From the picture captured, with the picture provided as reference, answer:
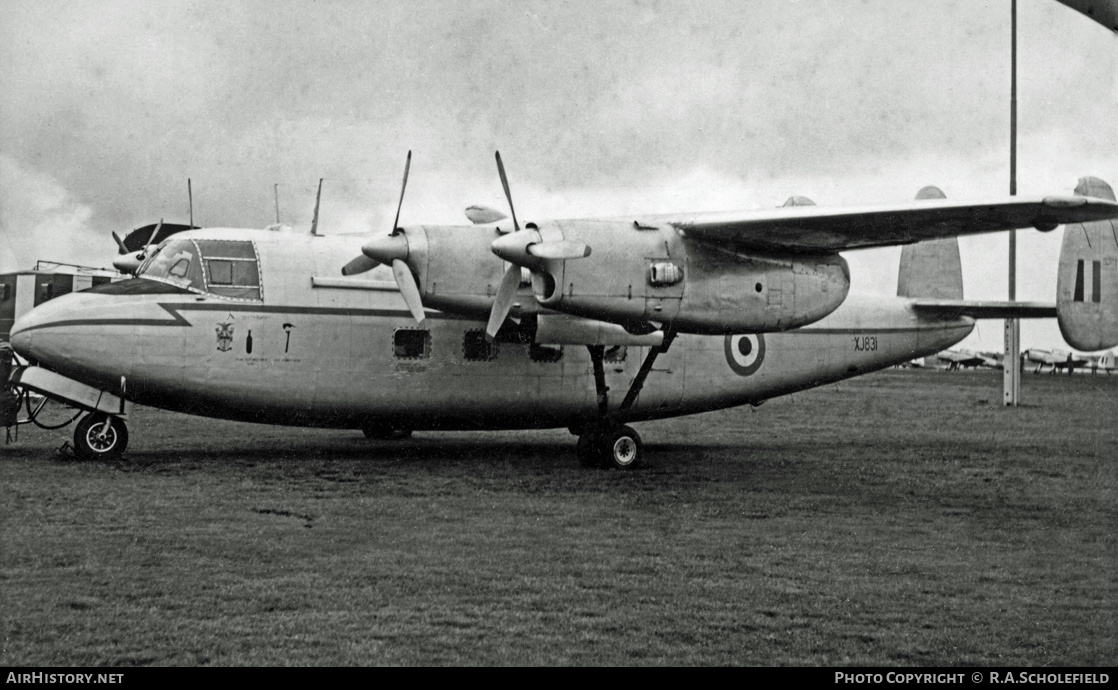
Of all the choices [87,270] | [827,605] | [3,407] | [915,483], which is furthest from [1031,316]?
[87,270]

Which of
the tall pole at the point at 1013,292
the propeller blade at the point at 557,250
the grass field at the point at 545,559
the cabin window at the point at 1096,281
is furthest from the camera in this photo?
the tall pole at the point at 1013,292

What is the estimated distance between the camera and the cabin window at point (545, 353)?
14461 millimetres

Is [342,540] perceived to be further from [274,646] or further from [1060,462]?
[1060,462]

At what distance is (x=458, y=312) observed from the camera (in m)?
12.8

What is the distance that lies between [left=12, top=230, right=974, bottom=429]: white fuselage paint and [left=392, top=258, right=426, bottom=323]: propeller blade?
1.40 meters

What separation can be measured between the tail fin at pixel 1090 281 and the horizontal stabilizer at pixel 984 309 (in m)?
6.25

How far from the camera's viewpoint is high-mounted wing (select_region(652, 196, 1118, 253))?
9.95m

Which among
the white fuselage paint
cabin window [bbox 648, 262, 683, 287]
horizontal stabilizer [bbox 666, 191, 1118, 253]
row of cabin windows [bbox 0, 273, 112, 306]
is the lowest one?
the white fuselage paint

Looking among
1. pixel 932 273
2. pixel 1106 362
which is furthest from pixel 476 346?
pixel 1106 362

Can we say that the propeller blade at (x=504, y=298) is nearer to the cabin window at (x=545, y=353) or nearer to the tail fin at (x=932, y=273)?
the cabin window at (x=545, y=353)

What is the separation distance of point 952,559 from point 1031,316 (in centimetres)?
1047

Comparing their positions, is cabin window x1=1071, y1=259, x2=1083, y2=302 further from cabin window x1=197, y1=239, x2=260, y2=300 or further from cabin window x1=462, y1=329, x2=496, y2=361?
cabin window x1=197, y1=239, x2=260, y2=300

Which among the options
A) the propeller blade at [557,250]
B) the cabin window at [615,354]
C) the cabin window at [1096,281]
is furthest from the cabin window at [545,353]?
the cabin window at [1096,281]

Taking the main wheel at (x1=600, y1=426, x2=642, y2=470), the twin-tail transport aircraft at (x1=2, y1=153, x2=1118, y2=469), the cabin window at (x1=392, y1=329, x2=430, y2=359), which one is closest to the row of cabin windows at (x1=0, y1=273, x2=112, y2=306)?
the twin-tail transport aircraft at (x1=2, y1=153, x2=1118, y2=469)
